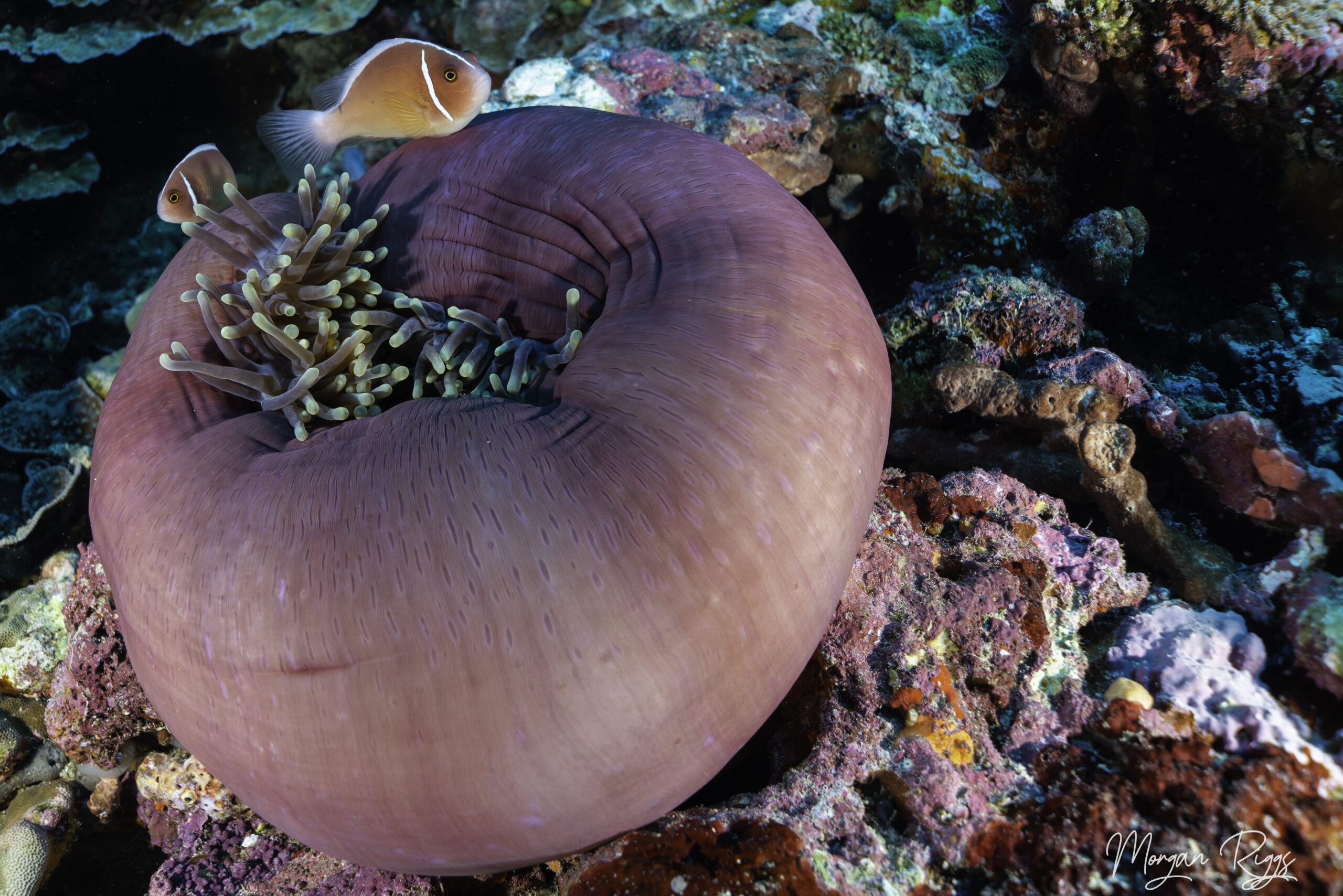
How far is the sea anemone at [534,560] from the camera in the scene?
3.95 feet

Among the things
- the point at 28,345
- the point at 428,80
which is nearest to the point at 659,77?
the point at 428,80

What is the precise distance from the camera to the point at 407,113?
2.17m

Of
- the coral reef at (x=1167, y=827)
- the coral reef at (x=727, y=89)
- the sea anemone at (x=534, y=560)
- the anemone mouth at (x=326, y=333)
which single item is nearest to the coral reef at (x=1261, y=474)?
the coral reef at (x=1167, y=827)

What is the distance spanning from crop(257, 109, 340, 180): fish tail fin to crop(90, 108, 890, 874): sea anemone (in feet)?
3.03

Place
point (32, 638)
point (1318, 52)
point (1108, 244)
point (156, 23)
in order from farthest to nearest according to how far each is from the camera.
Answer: point (156, 23) → point (32, 638) → point (1108, 244) → point (1318, 52)

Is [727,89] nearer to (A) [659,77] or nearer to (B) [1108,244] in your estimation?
(A) [659,77]

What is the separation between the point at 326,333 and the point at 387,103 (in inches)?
34.0

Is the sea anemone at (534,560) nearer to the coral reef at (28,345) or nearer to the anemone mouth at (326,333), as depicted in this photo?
the anemone mouth at (326,333)

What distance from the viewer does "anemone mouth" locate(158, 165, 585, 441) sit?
1738mm

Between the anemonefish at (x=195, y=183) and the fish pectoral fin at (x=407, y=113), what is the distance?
20.0 inches

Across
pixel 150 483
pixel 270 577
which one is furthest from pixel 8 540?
pixel 270 577

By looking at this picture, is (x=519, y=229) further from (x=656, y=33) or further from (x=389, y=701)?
(x=656, y=33)

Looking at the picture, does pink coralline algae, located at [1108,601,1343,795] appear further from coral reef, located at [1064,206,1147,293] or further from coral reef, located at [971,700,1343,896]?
coral reef, located at [1064,206,1147,293]

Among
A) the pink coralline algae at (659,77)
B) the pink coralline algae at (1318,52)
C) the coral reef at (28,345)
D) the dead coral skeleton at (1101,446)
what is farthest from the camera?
the coral reef at (28,345)
